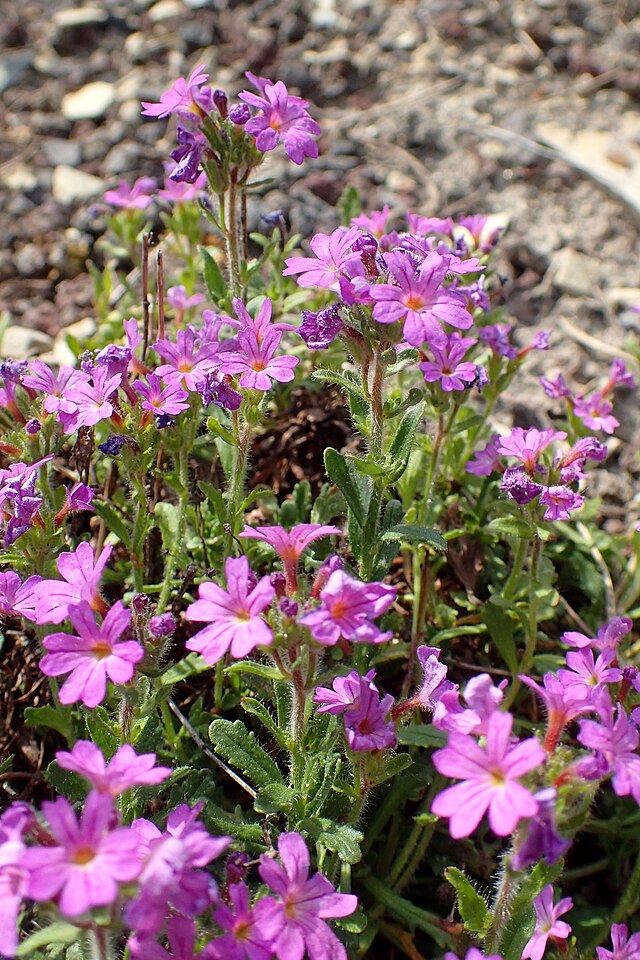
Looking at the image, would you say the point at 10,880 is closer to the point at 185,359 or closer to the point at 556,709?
the point at 556,709

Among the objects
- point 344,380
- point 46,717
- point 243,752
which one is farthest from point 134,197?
point 243,752

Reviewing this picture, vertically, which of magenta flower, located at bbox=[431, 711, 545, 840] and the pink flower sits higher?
magenta flower, located at bbox=[431, 711, 545, 840]

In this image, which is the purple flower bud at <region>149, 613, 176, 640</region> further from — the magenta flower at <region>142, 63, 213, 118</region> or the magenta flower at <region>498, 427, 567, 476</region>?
the magenta flower at <region>142, 63, 213, 118</region>

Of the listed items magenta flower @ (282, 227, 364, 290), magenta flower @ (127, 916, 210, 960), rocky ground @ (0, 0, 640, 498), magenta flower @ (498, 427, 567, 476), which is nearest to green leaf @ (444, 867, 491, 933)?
magenta flower @ (127, 916, 210, 960)

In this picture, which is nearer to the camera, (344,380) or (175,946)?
(175,946)

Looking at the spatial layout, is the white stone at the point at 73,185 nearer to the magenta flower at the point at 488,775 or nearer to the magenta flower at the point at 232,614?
the magenta flower at the point at 232,614

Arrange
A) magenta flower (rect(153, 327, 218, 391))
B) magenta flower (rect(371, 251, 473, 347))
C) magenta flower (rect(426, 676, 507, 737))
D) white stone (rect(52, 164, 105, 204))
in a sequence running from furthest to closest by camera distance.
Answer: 1. white stone (rect(52, 164, 105, 204))
2. magenta flower (rect(153, 327, 218, 391))
3. magenta flower (rect(371, 251, 473, 347))
4. magenta flower (rect(426, 676, 507, 737))
